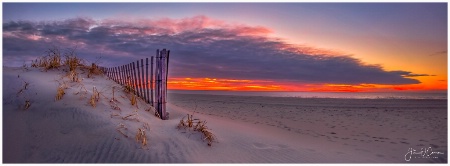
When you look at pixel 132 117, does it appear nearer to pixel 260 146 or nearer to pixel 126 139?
pixel 126 139

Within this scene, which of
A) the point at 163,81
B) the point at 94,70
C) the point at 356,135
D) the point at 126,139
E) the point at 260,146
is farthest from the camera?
the point at 94,70

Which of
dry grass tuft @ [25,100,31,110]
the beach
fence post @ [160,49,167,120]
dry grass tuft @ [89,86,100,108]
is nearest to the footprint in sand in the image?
the beach

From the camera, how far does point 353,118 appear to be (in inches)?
576

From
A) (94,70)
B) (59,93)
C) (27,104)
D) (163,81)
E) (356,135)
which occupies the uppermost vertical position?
(94,70)

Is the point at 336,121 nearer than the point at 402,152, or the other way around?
the point at 402,152

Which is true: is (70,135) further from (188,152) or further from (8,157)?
(188,152)

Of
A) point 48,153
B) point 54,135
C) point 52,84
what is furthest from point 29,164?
point 52,84

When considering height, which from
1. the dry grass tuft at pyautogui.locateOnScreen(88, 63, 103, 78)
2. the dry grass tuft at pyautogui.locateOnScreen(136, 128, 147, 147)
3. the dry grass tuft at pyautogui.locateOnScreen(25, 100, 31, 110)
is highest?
the dry grass tuft at pyautogui.locateOnScreen(88, 63, 103, 78)

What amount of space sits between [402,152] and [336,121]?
199 inches

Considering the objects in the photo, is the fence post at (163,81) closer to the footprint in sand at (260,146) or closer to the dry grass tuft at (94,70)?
the footprint in sand at (260,146)

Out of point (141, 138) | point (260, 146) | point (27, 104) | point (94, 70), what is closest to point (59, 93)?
point (27, 104)

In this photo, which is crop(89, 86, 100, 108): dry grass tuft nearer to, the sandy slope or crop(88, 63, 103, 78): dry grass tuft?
crop(88, 63, 103, 78): dry grass tuft

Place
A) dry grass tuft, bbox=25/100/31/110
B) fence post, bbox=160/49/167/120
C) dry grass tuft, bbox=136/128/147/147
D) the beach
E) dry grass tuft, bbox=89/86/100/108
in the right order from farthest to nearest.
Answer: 1. fence post, bbox=160/49/167/120
2. dry grass tuft, bbox=89/86/100/108
3. dry grass tuft, bbox=25/100/31/110
4. dry grass tuft, bbox=136/128/147/147
5. the beach

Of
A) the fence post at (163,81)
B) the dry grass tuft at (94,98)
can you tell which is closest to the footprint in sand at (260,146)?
the fence post at (163,81)
